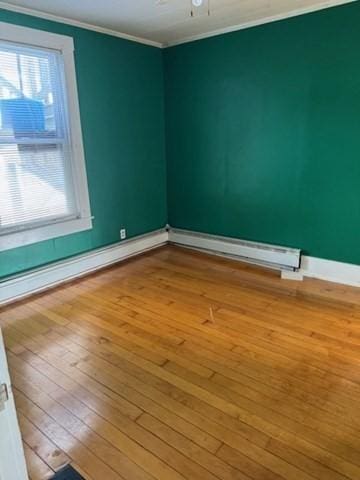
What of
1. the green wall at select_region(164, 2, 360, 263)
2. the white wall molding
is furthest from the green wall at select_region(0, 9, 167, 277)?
the white wall molding

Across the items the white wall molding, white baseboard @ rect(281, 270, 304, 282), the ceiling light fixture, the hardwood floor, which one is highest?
the ceiling light fixture

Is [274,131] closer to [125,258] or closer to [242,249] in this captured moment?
[242,249]

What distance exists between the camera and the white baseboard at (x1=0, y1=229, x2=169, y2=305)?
304 centimetres

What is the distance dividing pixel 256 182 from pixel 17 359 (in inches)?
107

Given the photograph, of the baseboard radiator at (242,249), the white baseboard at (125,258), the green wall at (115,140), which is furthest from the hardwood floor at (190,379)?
the green wall at (115,140)

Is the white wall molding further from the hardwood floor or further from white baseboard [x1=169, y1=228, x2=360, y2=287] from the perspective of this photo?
the hardwood floor

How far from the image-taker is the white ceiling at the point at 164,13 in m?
2.67

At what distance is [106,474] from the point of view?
145 centimetres

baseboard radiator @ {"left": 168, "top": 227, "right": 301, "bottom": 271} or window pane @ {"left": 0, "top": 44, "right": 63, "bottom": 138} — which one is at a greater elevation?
window pane @ {"left": 0, "top": 44, "right": 63, "bottom": 138}

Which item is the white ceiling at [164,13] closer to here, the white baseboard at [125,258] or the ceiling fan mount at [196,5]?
the ceiling fan mount at [196,5]

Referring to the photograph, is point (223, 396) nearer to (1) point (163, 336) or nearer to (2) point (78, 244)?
(1) point (163, 336)

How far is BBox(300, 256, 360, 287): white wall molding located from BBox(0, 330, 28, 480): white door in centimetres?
304

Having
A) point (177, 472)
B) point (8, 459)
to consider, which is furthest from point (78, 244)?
point (8, 459)

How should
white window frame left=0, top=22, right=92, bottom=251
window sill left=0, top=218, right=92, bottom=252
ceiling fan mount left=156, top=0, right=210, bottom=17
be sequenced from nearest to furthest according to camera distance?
ceiling fan mount left=156, top=0, right=210, bottom=17
white window frame left=0, top=22, right=92, bottom=251
window sill left=0, top=218, right=92, bottom=252
